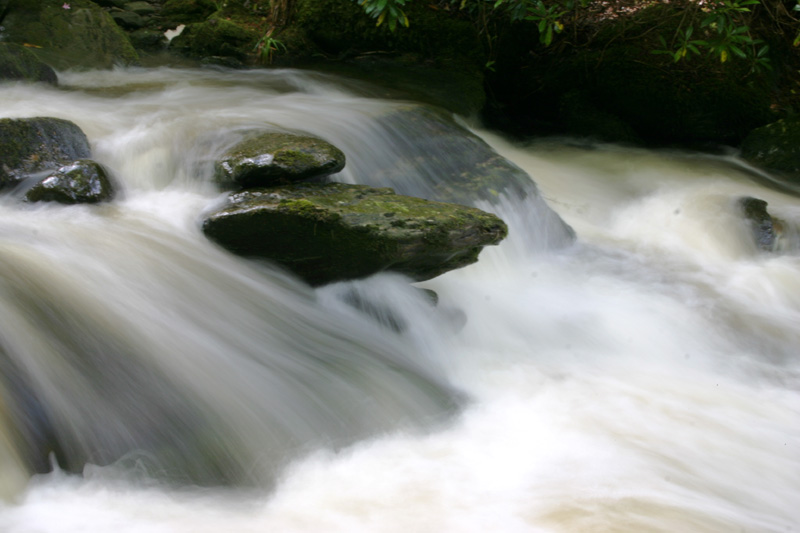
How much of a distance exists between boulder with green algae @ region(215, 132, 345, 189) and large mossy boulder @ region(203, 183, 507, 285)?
96 mm

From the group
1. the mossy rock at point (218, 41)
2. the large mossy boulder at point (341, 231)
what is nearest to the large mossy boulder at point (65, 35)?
the mossy rock at point (218, 41)

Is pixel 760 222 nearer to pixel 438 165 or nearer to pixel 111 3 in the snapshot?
pixel 438 165

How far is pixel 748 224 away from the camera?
17.0ft

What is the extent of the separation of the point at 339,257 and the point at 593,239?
2361mm

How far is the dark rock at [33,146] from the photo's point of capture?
3678 millimetres

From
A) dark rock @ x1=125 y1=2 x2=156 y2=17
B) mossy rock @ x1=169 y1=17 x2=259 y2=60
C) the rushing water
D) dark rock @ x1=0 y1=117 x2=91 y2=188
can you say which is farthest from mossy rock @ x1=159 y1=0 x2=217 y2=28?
dark rock @ x1=0 y1=117 x2=91 y2=188

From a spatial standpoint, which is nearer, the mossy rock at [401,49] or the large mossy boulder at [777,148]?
the large mossy boulder at [777,148]

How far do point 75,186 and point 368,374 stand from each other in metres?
1.78

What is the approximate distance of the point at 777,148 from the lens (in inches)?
251

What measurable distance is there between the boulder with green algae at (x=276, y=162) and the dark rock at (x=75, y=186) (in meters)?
0.60

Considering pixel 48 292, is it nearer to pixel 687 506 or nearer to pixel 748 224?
pixel 687 506

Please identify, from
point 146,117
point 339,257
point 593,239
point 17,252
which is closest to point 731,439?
point 339,257

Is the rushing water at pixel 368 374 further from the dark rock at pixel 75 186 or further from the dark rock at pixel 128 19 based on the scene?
the dark rock at pixel 128 19

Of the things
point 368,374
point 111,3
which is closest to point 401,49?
point 111,3
